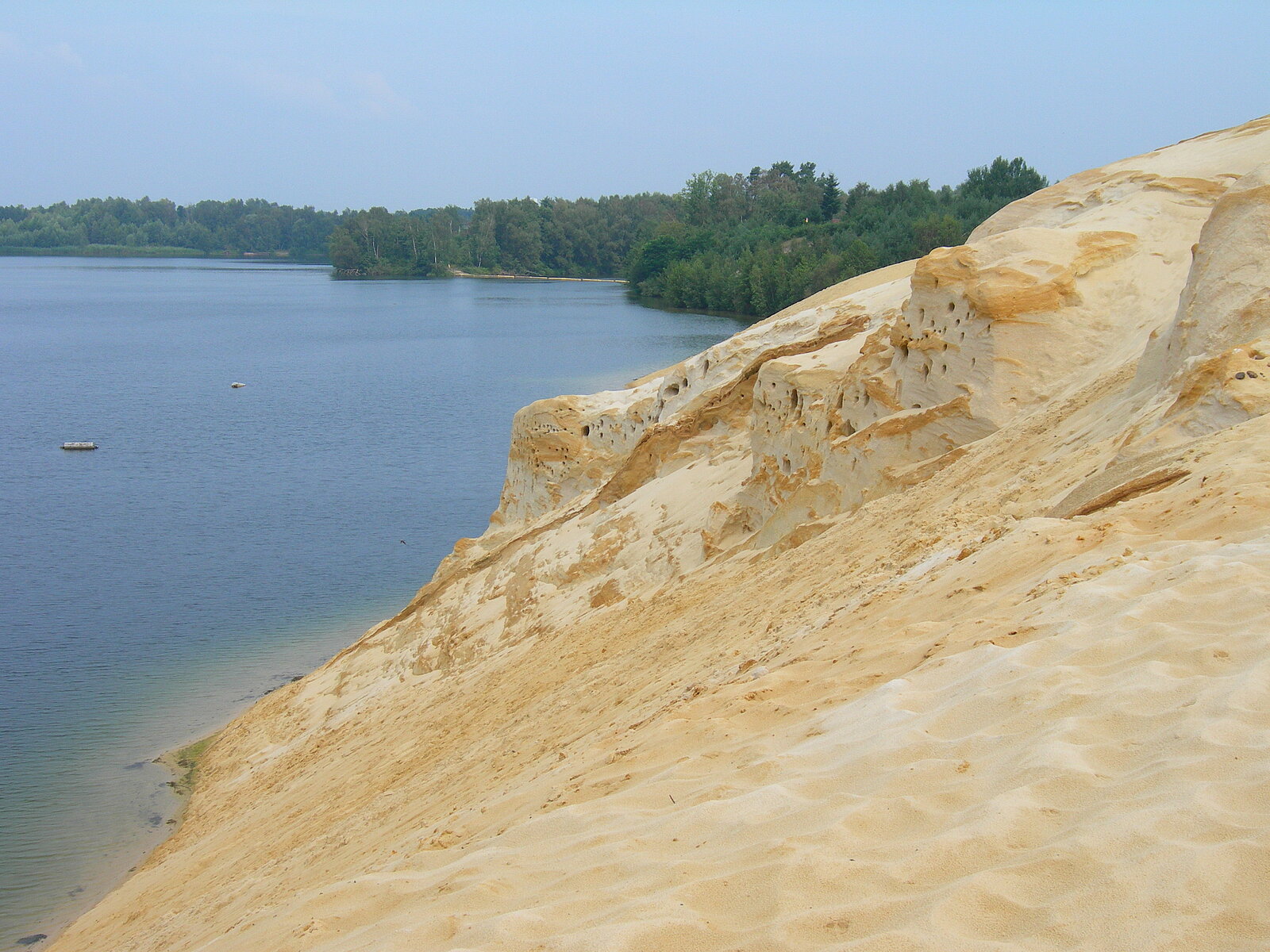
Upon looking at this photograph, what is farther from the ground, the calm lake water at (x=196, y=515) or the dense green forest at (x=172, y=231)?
the dense green forest at (x=172, y=231)

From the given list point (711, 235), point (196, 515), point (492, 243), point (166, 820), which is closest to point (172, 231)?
point (492, 243)

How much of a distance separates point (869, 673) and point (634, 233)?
118 meters

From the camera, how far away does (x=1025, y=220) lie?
14.2m

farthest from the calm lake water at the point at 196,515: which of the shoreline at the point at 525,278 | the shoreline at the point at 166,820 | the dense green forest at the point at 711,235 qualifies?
the shoreline at the point at 525,278

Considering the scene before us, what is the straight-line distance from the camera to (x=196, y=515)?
1101 inches

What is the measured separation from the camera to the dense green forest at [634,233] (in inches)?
2645

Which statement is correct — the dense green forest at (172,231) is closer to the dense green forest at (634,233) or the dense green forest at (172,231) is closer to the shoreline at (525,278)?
the dense green forest at (634,233)

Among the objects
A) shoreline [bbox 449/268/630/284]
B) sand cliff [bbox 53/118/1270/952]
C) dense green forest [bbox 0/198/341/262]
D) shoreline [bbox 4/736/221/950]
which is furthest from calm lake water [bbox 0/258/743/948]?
dense green forest [bbox 0/198/341/262]

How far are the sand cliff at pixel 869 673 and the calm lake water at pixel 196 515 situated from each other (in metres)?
2.17

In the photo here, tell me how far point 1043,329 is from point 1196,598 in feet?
21.9

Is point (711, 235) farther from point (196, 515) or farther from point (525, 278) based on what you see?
point (196, 515)

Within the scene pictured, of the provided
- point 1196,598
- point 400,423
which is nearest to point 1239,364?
point 1196,598

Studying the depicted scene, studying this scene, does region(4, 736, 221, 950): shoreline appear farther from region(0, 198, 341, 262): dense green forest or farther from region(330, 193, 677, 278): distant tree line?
region(0, 198, 341, 262): dense green forest

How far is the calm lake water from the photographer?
1567 cm
